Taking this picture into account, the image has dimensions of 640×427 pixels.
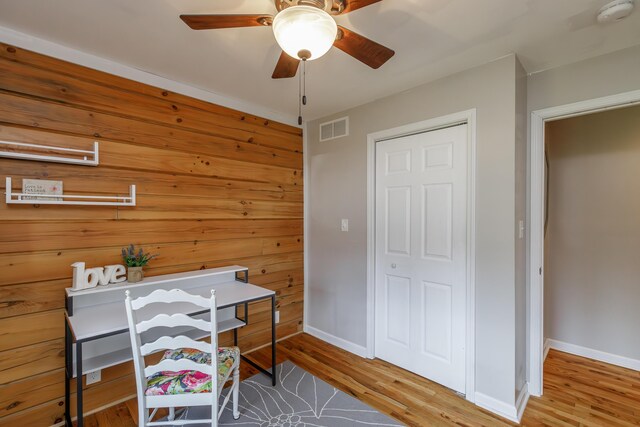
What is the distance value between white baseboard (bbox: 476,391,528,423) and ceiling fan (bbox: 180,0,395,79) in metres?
2.33

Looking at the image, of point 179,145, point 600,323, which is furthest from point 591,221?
point 179,145

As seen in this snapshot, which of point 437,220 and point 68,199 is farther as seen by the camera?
point 437,220

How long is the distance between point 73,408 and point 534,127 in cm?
371

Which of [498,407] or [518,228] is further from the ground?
[518,228]

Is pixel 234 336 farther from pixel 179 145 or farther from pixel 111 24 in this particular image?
pixel 111 24

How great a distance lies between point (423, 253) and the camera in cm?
245

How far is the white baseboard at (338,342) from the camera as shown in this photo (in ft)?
9.37

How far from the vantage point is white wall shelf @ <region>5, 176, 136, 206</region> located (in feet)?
5.59

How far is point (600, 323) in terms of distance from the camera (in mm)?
2744

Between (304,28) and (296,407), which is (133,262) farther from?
(304,28)

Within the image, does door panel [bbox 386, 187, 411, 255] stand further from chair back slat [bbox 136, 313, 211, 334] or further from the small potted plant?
the small potted plant

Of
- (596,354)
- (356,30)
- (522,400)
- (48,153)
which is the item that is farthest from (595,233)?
(48,153)

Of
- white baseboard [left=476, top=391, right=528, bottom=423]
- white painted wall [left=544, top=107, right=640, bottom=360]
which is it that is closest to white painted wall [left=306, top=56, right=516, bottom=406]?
white baseboard [left=476, top=391, right=528, bottom=423]

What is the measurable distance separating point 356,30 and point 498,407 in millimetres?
2588
